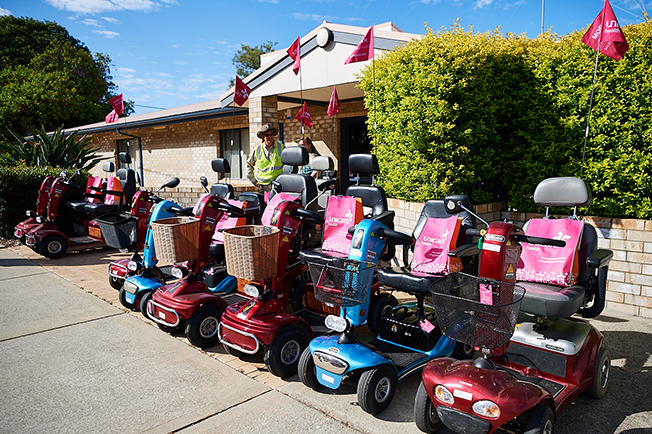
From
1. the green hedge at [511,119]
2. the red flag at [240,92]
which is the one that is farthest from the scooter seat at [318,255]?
the red flag at [240,92]

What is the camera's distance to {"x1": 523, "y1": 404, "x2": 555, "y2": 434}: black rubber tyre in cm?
239

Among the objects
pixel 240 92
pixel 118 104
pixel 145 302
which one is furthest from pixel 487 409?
pixel 118 104

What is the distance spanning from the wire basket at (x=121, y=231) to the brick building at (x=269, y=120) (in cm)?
433

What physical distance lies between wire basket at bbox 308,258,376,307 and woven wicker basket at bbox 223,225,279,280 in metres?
0.47

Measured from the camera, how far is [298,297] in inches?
183

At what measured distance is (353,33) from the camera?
325 inches

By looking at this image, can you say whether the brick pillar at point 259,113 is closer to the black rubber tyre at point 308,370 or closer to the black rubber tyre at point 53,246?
the black rubber tyre at point 53,246

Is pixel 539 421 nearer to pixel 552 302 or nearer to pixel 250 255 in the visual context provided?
pixel 552 302

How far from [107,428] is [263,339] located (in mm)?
1145

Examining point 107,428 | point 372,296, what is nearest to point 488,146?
point 372,296

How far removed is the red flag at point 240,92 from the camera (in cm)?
959

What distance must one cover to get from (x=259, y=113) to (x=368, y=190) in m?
5.83

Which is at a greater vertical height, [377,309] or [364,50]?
[364,50]

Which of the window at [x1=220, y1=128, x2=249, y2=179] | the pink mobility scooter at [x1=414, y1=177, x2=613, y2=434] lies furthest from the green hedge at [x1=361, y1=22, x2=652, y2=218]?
the window at [x1=220, y1=128, x2=249, y2=179]
